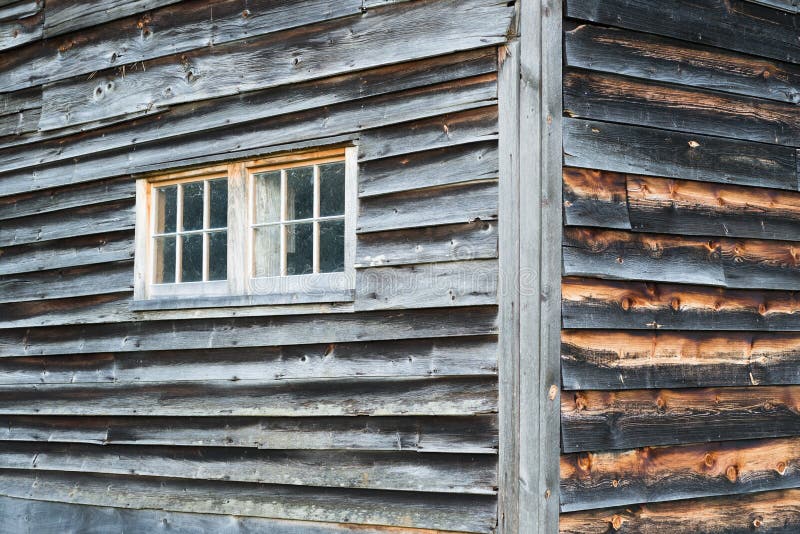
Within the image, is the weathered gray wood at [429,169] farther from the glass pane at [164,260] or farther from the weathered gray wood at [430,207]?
the glass pane at [164,260]

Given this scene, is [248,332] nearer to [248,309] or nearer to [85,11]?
[248,309]

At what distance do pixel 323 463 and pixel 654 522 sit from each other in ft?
5.71

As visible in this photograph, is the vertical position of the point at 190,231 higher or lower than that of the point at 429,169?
lower

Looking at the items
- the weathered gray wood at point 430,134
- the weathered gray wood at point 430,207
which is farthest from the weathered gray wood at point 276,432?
the weathered gray wood at point 430,134

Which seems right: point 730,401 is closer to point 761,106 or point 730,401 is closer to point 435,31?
point 761,106

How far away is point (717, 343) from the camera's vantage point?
19.7ft

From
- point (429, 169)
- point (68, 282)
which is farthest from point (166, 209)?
point (429, 169)

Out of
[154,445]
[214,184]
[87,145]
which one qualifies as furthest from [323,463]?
[87,145]

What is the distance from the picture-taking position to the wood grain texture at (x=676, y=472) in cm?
542

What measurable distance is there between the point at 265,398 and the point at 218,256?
961mm

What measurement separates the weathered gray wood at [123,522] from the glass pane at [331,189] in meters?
1.69

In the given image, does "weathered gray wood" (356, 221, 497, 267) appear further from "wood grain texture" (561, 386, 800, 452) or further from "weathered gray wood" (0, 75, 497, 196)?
"wood grain texture" (561, 386, 800, 452)

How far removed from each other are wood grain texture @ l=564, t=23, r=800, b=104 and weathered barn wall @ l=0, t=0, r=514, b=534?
0.42 meters

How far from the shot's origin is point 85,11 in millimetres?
7578
